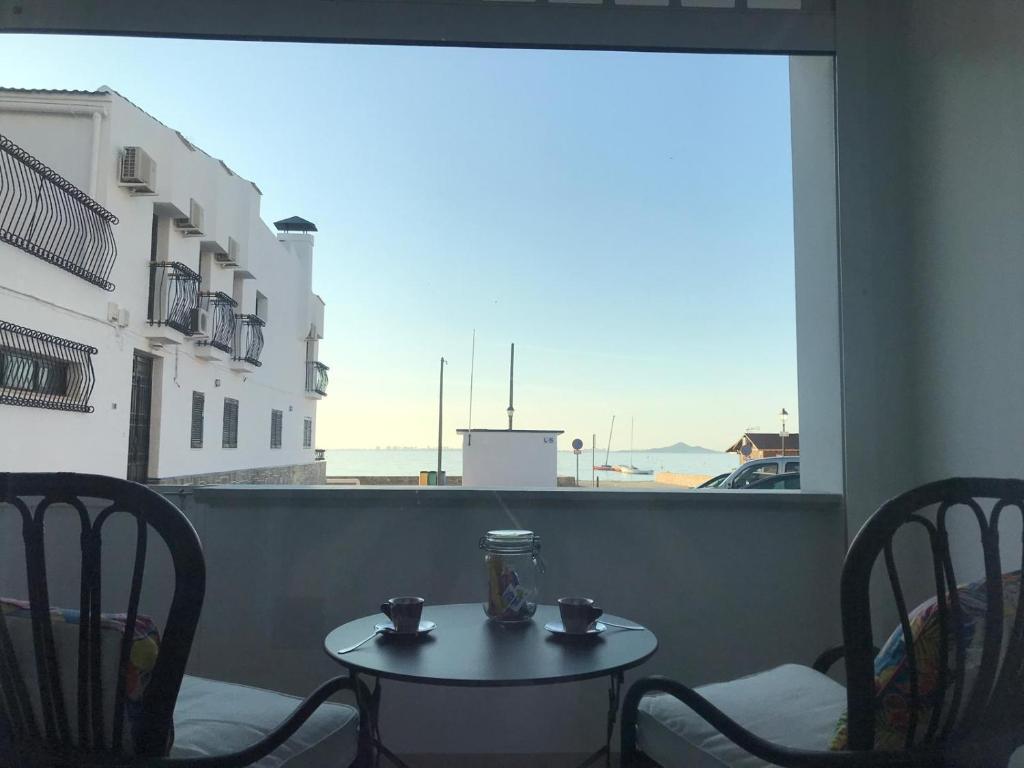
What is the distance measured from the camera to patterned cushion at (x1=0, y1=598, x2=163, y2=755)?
107cm

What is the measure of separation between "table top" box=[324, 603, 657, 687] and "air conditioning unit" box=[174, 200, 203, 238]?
2130 mm

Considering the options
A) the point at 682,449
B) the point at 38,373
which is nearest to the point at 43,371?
the point at 38,373

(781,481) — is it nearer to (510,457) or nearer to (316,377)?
(510,457)

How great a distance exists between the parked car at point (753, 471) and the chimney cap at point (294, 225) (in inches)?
90.1

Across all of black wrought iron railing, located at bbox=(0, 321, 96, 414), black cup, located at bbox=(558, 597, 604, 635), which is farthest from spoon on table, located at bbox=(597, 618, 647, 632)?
black wrought iron railing, located at bbox=(0, 321, 96, 414)

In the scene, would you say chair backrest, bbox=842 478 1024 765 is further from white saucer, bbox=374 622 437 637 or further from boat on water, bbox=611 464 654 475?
boat on water, bbox=611 464 654 475

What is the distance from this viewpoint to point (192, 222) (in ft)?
10.5

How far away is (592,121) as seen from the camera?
337cm

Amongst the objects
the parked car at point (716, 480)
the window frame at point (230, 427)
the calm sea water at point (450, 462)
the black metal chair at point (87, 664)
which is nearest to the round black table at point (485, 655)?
the black metal chair at point (87, 664)

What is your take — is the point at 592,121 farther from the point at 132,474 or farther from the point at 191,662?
the point at 191,662

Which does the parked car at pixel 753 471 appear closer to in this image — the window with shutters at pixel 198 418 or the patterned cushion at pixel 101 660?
the window with shutters at pixel 198 418

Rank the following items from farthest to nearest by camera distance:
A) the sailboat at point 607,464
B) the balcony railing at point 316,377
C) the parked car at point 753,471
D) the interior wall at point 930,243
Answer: the parked car at point 753,471 < the balcony railing at point 316,377 < the sailboat at point 607,464 < the interior wall at point 930,243

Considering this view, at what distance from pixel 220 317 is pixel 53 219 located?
31.6 inches

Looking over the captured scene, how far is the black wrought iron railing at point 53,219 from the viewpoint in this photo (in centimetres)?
258
